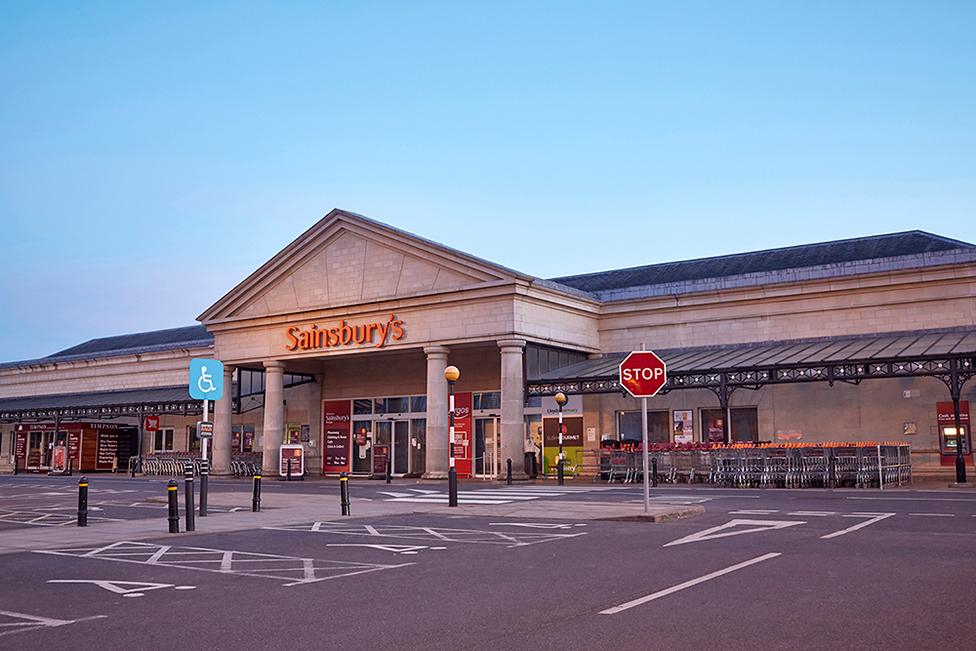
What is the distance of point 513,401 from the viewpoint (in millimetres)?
36281

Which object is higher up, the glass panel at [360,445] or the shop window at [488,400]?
the shop window at [488,400]

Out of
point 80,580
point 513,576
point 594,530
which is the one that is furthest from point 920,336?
point 80,580

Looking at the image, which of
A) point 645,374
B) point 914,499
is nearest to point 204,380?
point 645,374

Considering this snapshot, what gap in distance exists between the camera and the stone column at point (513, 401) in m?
35.9

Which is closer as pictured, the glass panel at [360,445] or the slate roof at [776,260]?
the slate roof at [776,260]

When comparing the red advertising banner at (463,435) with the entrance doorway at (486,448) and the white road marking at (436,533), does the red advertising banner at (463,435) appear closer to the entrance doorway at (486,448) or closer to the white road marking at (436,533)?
the entrance doorway at (486,448)

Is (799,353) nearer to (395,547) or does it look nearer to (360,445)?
(360,445)

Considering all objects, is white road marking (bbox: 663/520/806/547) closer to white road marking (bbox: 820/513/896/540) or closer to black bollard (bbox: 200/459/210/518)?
white road marking (bbox: 820/513/896/540)

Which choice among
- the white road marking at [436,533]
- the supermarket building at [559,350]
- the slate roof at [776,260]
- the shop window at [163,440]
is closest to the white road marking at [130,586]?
the white road marking at [436,533]

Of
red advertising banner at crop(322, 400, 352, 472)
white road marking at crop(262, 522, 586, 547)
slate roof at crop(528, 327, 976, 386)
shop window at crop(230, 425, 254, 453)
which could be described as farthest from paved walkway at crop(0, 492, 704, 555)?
shop window at crop(230, 425, 254, 453)

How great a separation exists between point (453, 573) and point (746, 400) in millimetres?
26976

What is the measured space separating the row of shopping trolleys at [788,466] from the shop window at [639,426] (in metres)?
5.25

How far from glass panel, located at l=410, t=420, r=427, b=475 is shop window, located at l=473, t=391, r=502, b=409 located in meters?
3.18

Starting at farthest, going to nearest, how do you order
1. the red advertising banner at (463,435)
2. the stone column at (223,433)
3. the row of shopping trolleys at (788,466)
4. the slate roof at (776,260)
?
1. the stone column at (223,433)
2. the red advertising banner at (463,435)
3. the slate roof at (776,260)
4. the row of shopping trolleys at (788,466)
